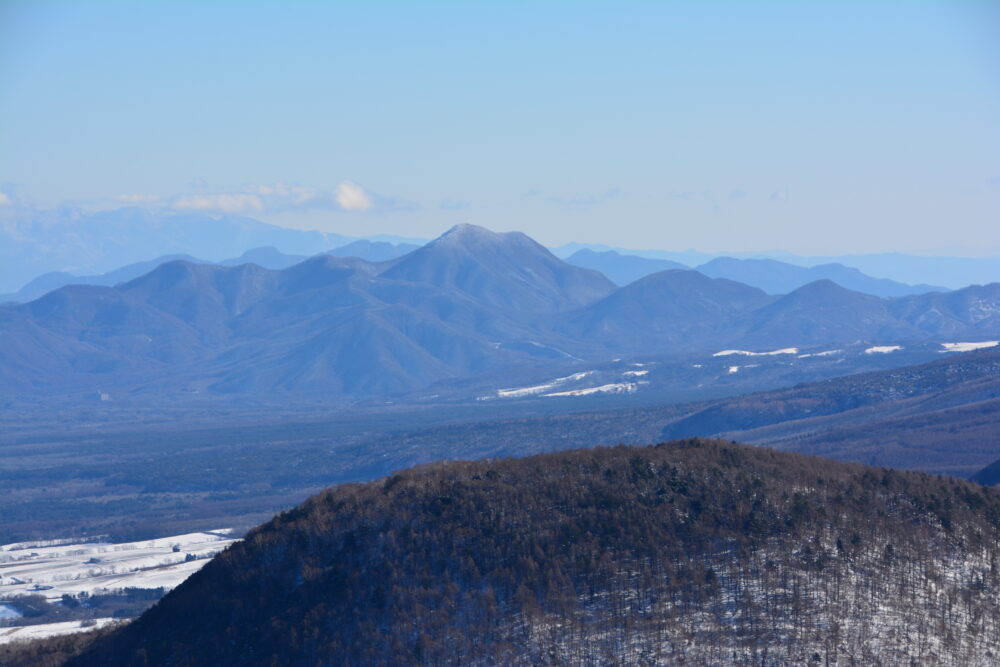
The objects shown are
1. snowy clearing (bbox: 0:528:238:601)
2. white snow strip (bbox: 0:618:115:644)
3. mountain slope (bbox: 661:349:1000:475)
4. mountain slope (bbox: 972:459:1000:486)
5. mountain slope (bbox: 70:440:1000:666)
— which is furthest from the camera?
mountain slope (bbox: 661:349:1000:475)

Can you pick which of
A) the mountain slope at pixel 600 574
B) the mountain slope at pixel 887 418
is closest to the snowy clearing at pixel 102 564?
the mountain slope at pixel 600 574

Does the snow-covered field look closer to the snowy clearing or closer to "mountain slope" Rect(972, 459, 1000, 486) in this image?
the snowy clearing

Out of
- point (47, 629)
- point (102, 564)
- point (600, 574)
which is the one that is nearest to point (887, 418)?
point (102, 564)

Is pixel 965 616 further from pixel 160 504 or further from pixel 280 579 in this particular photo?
pixel 160 504

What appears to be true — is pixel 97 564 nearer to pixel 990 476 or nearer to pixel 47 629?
pixel 47 629

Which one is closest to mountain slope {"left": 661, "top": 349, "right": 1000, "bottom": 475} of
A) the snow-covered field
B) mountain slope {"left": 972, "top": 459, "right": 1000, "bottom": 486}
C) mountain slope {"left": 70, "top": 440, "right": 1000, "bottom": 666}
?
mountain slope {"left": 972, "top": 459, "right": 1000, "bottom": 486}
